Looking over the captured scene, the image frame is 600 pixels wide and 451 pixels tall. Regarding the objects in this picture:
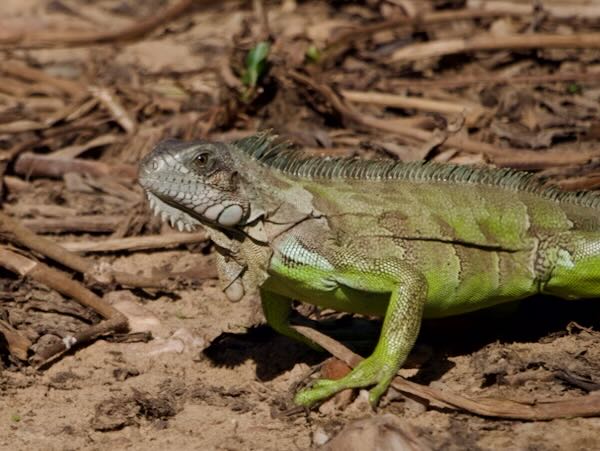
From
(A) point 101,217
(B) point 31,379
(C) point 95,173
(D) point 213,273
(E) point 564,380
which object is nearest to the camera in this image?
(E) point 564,380

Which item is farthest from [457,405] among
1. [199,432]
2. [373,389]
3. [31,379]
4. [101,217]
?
[101,217]

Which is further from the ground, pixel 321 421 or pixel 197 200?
pixel 197 200

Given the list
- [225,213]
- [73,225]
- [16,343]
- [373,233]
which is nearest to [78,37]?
[73,225]

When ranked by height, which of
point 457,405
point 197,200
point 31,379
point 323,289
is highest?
point 197,200

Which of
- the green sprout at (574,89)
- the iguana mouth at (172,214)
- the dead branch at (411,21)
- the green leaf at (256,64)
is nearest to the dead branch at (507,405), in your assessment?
the iguana mouth at (172,214)

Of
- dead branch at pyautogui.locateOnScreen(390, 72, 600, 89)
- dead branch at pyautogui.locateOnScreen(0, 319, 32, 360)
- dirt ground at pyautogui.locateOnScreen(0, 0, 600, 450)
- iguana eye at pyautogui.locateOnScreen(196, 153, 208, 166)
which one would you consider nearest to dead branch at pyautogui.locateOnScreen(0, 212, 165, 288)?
dirt ground at pyautogui.locateOnScreen(0, 0, 600, 450)

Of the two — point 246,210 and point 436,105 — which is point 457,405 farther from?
point 436,105

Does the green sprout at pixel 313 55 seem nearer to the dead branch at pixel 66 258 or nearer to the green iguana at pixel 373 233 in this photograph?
the dead branch at pixel 66 258

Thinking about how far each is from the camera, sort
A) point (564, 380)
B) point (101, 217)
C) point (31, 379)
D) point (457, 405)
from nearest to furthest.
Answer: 1. point (457, 405)
2. point (564, 380)
3. point (31, 379)
4. point (101, 217)
